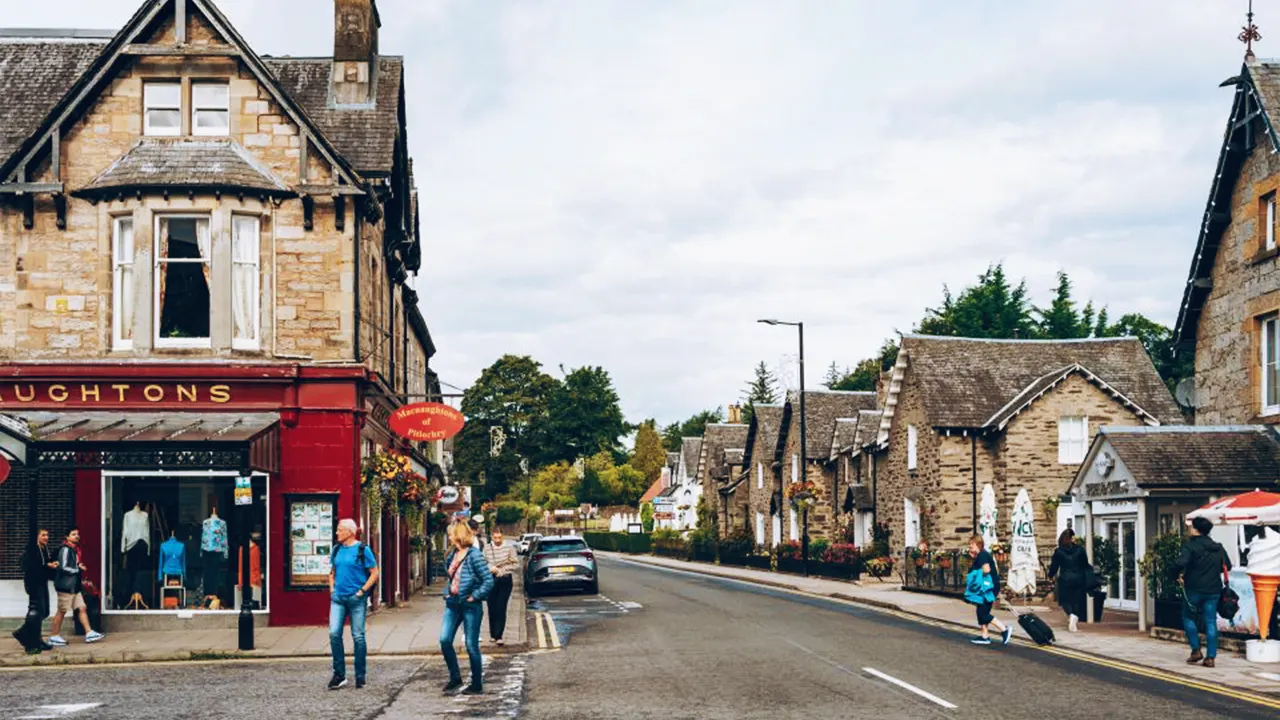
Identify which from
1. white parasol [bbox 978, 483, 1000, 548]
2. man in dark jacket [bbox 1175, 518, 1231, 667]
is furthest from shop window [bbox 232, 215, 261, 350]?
white parasol [bbox 978, 483, 1000, 548]

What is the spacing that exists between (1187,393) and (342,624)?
63.5ft

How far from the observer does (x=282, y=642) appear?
21.2 metres

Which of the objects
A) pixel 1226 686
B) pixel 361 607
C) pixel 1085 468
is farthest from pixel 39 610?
pixel 1085 468

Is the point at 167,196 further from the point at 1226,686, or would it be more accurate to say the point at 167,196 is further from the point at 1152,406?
the point at 1152,406

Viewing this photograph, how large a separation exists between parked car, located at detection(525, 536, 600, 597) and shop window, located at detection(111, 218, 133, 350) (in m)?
14.5

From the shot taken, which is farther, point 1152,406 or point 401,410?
point 1152,406

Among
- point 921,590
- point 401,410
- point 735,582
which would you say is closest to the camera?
point 401,410

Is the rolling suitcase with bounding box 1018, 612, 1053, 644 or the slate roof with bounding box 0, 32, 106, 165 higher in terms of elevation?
the slate roof with bounding box 0, 32, 106, 165

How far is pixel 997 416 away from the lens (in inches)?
1603

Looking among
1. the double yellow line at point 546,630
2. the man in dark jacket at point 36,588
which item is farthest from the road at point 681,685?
the man in dark jacket at point 36,588

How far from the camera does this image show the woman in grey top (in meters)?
21.0

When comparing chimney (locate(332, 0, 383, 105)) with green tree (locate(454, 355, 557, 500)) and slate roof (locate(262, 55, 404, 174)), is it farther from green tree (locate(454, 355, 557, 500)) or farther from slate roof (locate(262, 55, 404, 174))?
green tree (locate(454, 355, 557, 500))

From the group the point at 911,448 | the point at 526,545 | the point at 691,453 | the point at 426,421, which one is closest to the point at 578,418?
the point at 691,453

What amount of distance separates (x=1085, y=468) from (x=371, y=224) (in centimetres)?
1471
